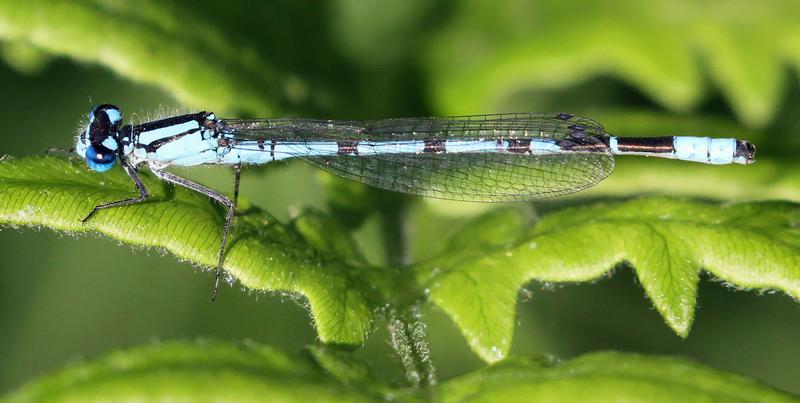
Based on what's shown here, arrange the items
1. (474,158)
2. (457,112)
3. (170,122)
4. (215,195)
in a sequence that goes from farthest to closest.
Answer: (457,112)
(474,158)
(170,122)
(215,195)

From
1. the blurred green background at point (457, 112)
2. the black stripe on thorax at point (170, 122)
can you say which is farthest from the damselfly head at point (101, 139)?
the blurred green background at point (457, 112)

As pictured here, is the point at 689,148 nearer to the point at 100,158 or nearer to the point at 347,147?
the point at 347,147

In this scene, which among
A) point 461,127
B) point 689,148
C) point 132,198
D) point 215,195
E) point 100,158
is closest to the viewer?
point 132,198

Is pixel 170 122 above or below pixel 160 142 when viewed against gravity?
above

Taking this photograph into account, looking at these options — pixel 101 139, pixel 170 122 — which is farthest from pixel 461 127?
pixel 101 139

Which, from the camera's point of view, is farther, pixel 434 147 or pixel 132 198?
pixel 434 147

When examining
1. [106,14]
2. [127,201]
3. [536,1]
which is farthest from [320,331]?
[536,1]

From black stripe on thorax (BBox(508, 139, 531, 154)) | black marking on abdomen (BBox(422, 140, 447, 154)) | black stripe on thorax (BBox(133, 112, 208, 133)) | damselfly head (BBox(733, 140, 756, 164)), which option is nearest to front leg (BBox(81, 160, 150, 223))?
black stripe on thorax (BBox(133, 112, 208, 133))

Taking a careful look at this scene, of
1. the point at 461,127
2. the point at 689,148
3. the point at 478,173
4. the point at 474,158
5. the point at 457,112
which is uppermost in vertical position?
the point at 457,112
